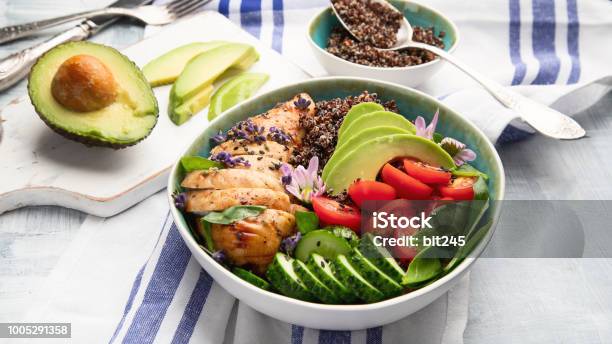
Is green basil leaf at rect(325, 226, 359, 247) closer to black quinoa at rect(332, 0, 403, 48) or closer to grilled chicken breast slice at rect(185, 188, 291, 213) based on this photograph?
grilled chicken breast slice at rect(185, 188, 291, 213)

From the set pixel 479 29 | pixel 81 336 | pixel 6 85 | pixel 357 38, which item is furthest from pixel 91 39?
pixel 479 29

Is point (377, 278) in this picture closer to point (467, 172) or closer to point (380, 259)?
point (380, 259)

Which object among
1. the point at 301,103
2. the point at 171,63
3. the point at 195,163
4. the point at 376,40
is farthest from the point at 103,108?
the point at 376,40

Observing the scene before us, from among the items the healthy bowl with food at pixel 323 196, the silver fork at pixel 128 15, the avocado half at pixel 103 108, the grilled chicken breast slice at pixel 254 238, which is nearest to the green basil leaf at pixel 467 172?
the healthy bowl with food at pixel 323 196

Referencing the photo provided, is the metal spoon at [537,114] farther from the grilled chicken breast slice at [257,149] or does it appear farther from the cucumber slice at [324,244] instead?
the cucumber slice at [324,244]

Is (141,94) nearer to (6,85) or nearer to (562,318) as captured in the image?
(6,85)

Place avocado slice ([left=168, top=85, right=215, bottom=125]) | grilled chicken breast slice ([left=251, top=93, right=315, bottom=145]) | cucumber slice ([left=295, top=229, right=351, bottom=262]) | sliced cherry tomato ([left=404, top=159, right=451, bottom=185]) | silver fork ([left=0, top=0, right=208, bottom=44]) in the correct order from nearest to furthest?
1. cucumber slice ([left=295, top=229, right=351, bottom=262])
2. sliced cherry tomato ([left=404, top=159, right=451, bottom=185])
3. grilled chicken breast slice ([left=251, top=93, right=315, bottom=145])
4. avocado slice ([left=168, top=85, right=215, bottom=125])
5. silver fork ([left=0, top=0, right=208, bottom=44])

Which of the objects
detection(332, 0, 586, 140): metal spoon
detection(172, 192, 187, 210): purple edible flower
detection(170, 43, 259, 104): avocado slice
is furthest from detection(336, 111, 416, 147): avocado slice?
detection(170, 43, 259, 104): avocado slice
